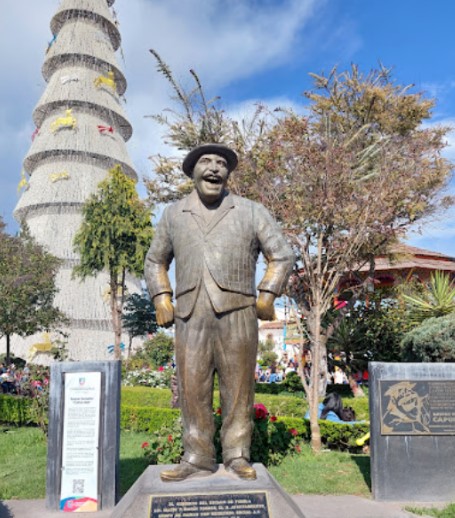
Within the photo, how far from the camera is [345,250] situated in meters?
10.7

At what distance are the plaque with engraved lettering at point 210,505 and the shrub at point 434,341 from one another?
9.68 metres

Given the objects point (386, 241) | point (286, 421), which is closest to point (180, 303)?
point (286, 421)

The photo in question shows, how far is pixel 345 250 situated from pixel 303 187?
1.70 m

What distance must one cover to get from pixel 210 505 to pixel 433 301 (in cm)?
1243

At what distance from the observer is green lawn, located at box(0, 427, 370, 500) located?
6.89 metres

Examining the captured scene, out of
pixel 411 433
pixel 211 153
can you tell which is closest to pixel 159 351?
pixel 411 433

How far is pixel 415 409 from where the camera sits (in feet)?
21.8

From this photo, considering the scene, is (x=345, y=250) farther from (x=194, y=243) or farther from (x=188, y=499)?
(x=188, y=499)

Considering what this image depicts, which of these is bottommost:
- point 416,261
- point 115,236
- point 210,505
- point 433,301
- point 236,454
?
point 210,505

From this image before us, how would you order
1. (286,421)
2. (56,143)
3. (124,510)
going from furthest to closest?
(56,143)
(286,421)
(124,510)

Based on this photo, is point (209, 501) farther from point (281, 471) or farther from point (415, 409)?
point (281, 471)

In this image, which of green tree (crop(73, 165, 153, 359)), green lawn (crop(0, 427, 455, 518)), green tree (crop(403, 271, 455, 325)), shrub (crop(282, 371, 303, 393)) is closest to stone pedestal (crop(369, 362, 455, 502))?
green lawn (crop(0, 427, 455, 518))

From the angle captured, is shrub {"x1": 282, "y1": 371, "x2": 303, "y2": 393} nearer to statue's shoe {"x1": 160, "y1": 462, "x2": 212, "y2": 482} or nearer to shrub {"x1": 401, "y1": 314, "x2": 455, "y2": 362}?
shrub {"x1": 401, "y1": 314, "x2": 455, "y2": 362}

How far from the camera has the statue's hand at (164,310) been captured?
169 inches
